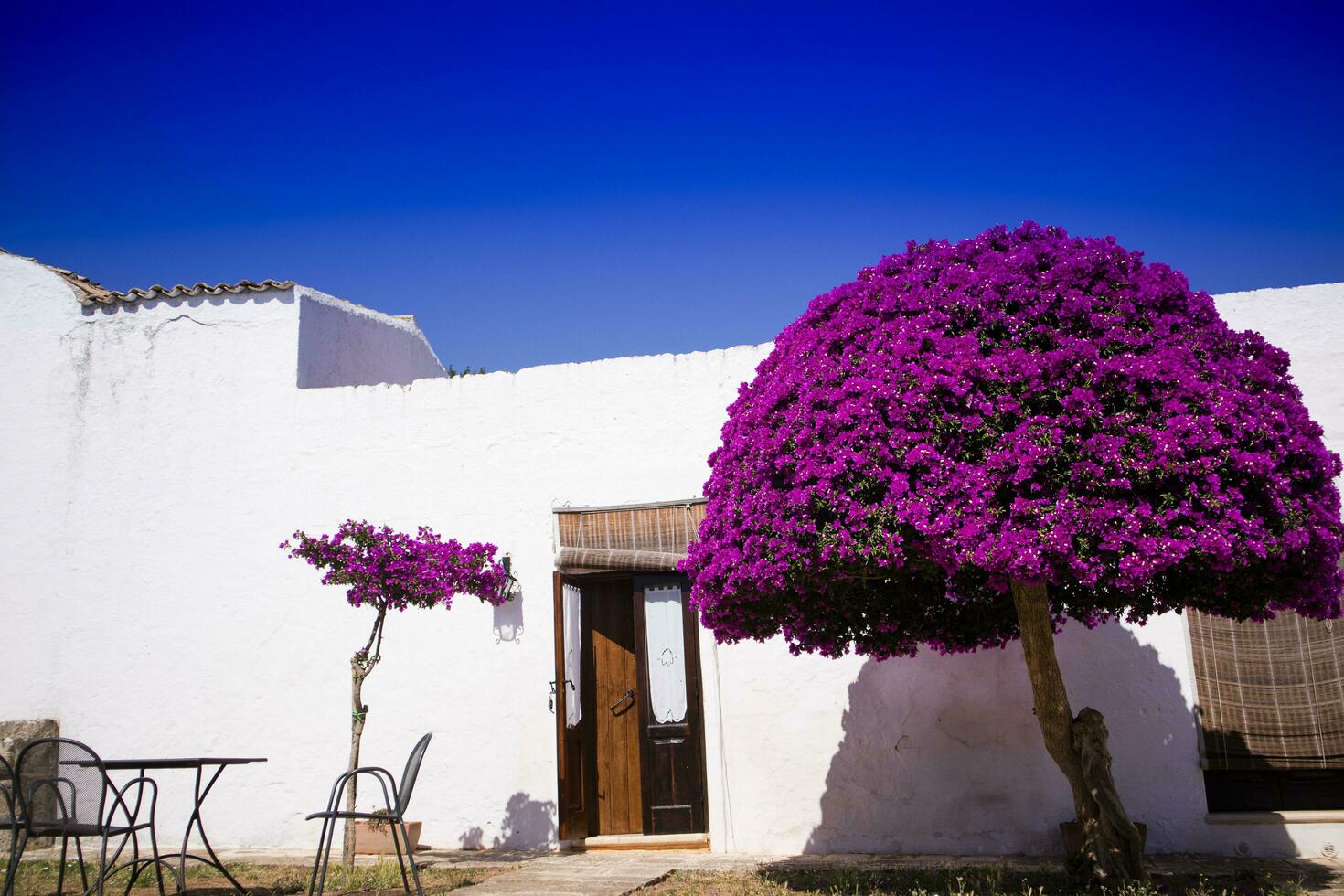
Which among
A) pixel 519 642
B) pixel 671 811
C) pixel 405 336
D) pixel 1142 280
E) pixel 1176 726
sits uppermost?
pixel 405 336

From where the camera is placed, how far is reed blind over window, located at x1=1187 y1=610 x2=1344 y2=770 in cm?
671

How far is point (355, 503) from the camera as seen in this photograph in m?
8.83

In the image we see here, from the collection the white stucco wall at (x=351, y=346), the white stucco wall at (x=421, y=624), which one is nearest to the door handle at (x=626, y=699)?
the white stucco wall at (x=421, y=624)

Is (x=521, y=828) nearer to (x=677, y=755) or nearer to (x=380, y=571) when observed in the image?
(x=677, y=755)

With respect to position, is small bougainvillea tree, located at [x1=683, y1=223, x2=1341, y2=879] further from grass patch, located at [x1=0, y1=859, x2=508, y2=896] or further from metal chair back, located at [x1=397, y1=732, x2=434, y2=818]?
grass patch, located at [x1=0, y1=859, x2=508, y2=896]

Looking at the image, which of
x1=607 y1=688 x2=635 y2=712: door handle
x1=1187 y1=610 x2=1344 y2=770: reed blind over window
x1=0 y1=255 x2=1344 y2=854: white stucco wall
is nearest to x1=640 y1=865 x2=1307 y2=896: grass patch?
x1=0 y1=255 x2=1344 y2=854: white stucco wall

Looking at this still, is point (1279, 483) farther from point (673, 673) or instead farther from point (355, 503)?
point (355, 503)

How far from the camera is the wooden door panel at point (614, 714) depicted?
8289 millimetres

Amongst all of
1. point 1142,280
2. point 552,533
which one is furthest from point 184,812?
point 1142,280

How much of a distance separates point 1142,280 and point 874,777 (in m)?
3.87

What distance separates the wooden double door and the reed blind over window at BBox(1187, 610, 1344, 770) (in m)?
3.47

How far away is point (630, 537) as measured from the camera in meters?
8.13

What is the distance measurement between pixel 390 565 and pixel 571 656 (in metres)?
1.83

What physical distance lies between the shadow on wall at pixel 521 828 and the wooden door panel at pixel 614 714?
43cm
